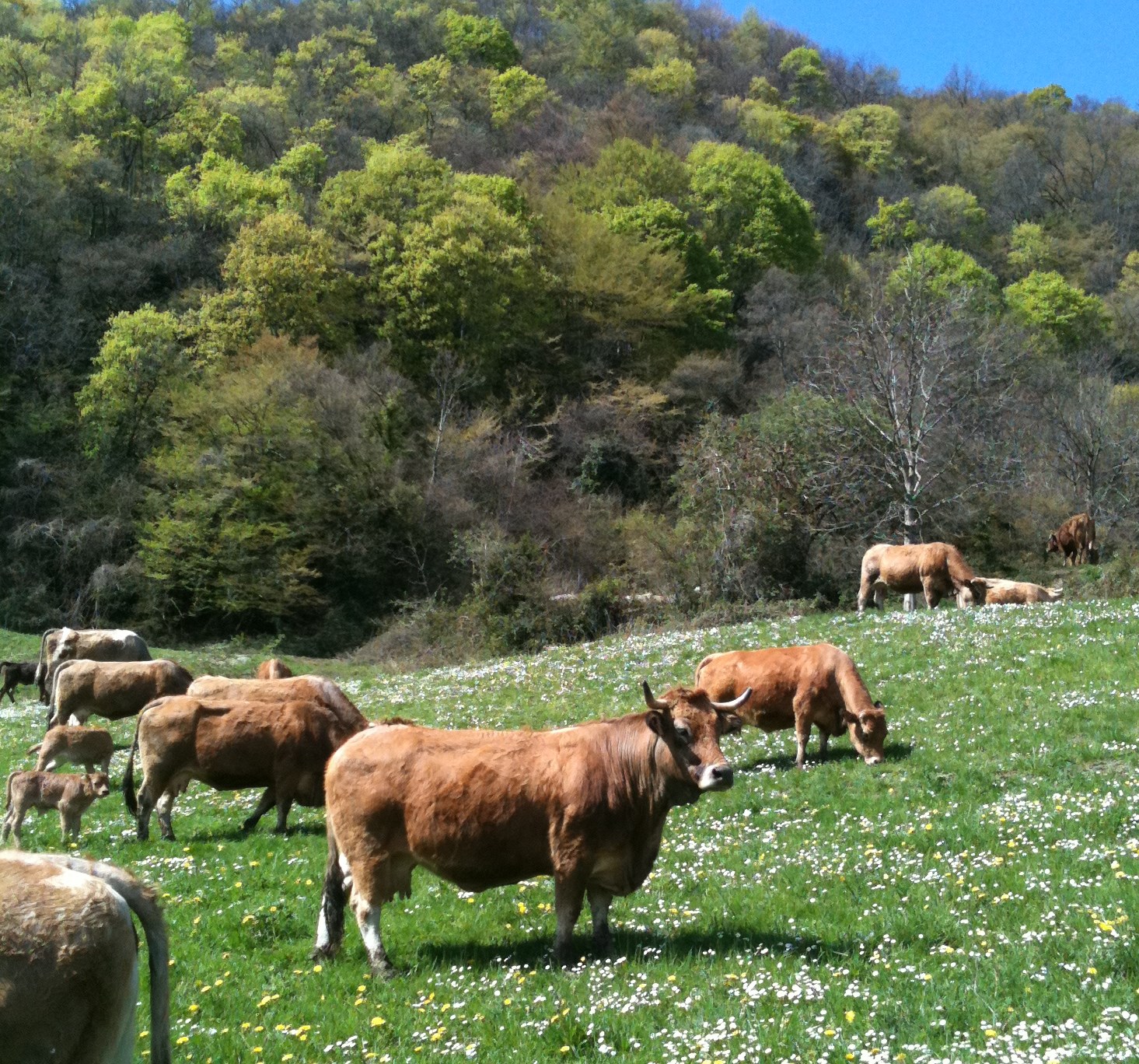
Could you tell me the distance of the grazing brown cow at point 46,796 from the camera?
14719mm

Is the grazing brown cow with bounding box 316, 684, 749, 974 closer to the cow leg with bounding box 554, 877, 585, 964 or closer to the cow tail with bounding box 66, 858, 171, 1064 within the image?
the cow leg with bounding box 554, 877, 585, 964

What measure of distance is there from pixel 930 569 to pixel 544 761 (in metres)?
23.3

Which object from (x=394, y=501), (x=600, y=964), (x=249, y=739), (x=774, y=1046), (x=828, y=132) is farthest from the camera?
(x=828, y=132)

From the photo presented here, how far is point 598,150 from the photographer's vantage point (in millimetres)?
94438

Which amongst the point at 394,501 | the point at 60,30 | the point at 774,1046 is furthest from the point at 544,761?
the point at 60,30

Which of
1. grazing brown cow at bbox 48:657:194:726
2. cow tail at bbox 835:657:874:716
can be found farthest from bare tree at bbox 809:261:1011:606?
grazing brown cow at bbox 48:657:194:726

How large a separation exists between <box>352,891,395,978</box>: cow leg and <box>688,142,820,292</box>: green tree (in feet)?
260

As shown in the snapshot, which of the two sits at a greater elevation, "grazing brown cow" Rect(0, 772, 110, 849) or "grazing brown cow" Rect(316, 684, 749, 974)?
"grazing brown cow" Rect(316, 684, 749, 974)

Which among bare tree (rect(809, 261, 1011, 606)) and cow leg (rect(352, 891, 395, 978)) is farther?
bare tree (rect(809, 261, 1011, 606))

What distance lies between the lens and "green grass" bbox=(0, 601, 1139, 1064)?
7.68 metres

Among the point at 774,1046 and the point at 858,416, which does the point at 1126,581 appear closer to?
the point at 858,416

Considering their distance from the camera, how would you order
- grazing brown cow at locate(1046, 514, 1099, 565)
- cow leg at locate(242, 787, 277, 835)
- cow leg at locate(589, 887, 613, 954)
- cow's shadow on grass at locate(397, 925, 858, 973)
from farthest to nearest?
grazing brown cow at locate(1046, 514, 1099, 565), cow leg at locate(242, 787, 277, 835), cow leg at locate(589, 887, 613, 954), cow's shadow on grass at locate(397, 925, 858, 973)

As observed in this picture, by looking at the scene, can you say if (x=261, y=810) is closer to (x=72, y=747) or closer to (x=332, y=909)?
(x=72, y=747)

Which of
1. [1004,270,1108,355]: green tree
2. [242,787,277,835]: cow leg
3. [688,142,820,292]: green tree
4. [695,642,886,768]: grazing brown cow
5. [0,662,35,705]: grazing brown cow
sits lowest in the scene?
[0,662,35,705]: grazing brown cow
